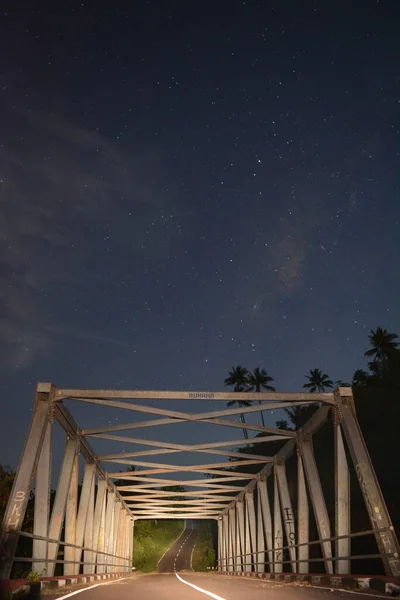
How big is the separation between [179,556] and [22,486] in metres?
105

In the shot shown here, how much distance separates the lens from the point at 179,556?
107312mm

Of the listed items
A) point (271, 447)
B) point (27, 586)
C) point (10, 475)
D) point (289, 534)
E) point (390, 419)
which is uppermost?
point (271, 447)

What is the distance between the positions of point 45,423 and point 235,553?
30.5 metres

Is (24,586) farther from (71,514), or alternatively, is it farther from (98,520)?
(98,520)

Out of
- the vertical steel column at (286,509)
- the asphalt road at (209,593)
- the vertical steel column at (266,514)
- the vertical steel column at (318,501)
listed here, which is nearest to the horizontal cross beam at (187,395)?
the vertical steel column at (318,501)

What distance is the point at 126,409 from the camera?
52.1 ft

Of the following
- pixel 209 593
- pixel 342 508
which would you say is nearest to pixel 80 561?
pixel 209 593

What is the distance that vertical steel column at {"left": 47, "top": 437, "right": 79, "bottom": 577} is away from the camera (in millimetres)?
14008

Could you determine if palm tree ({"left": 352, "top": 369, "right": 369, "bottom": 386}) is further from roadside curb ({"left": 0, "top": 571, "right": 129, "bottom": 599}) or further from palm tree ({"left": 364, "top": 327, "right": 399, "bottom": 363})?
roadside curb ({"left": 0, "top": 571, "right": 129, "bottom": 599})

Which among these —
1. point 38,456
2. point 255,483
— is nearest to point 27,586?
point 38,456

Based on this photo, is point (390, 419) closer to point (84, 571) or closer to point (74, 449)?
point (84, 571)

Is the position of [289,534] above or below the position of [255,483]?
below

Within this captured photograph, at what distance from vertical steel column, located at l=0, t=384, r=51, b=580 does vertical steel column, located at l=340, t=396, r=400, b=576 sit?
7074 millimetres

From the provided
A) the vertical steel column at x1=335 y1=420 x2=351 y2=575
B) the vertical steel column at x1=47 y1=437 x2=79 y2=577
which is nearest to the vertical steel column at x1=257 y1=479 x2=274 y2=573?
the vertical steel column at x1=47 y1=437 x2=79 y2=577
